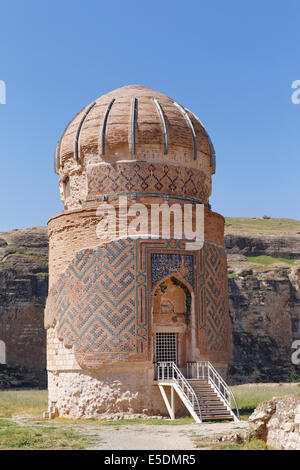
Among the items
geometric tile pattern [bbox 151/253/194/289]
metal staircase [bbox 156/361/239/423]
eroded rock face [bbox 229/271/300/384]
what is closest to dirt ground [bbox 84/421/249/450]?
metal staircase [bbox 156/361/239/423]

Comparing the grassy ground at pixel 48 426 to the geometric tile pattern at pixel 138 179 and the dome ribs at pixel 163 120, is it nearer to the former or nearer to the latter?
the geometric tile pattern at pixel 138 179

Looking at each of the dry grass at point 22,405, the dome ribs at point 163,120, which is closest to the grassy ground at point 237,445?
the dry grass at point 22,405

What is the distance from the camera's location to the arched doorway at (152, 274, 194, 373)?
19219 mm

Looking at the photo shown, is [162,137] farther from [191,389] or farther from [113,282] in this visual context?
[191,389]

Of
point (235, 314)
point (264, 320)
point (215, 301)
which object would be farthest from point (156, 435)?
point (264, 320)

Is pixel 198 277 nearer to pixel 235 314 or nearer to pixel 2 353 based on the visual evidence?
pixel 2 353

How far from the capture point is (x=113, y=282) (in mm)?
18438

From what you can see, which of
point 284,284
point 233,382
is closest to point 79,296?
point 233,382

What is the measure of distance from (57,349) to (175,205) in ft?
19.8

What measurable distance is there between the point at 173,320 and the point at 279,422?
8.67 meters

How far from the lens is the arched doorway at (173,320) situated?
63.1ft

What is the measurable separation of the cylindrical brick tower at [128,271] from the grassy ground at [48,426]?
3.73 feet

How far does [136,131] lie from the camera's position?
784 inches

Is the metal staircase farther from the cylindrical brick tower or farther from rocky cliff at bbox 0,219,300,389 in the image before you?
rocky cliff at bbox 0,219,300,389
